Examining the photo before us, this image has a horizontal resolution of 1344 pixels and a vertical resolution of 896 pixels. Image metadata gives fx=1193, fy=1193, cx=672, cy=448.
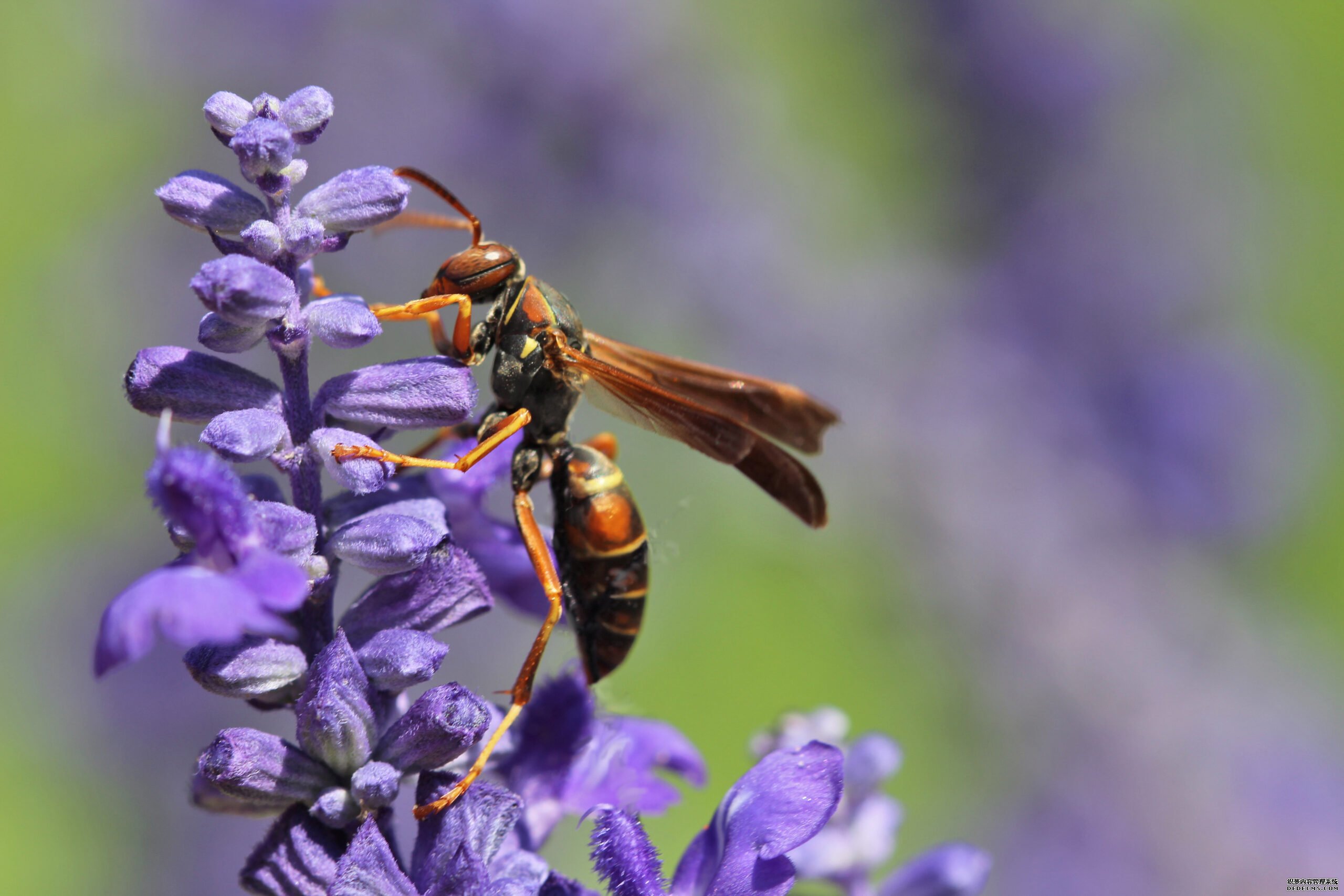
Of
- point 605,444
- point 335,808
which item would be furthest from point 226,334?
point 605,444

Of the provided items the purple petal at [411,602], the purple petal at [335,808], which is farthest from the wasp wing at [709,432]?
the purple petal at [335,808]

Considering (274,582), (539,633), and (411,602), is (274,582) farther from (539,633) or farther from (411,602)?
(539,633)

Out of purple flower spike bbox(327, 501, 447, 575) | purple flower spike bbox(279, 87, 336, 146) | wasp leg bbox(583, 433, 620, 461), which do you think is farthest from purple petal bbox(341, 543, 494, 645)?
wasp leg bbox(583, 433, 620, 461)

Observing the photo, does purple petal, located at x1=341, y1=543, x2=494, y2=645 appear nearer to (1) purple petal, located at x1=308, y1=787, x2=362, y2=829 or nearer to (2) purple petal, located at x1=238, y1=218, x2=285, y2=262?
(1) purple petal, located at x1=308, y1=787, x2=362, y2=829

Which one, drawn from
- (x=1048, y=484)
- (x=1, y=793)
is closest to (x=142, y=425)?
(x=1, y=793)

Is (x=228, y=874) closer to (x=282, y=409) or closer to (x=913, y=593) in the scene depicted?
(x=913, y=593)

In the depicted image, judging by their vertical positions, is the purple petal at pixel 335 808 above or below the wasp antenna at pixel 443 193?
below

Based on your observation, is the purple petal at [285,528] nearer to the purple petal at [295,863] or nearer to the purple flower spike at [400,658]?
the purple flower spike at [400,658]
